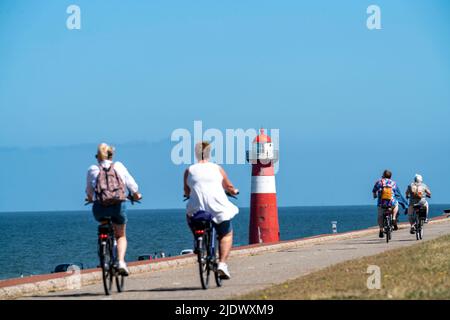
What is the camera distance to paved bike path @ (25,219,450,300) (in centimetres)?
1412

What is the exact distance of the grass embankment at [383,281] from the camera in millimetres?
12102

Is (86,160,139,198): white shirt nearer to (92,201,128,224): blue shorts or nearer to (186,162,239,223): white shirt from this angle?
(92,201,128,224): blue shorts

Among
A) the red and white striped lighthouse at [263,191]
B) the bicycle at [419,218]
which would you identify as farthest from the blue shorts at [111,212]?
the red and white striped lighthouse at [263,191]

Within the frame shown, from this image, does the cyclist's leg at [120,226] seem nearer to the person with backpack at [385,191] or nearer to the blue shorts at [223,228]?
the blue shorts at [223,228]

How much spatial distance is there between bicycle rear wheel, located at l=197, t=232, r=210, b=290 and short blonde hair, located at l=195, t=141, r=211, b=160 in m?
1.05

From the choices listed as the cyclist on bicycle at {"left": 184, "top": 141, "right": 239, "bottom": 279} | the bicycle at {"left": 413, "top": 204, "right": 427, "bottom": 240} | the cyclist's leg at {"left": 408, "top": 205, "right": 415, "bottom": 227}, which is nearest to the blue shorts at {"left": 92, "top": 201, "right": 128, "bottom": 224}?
the cyclist on bicycle at {"left": 184, "top": 141, "right": 239, "bottom": 279}

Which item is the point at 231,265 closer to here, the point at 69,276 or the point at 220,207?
the point at 69,276

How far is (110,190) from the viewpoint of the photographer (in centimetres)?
1384

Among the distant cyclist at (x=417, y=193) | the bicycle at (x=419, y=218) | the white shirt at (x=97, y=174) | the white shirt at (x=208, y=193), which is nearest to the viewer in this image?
the white shirt at (x=97, y=174)

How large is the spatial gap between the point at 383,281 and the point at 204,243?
93.5 inches

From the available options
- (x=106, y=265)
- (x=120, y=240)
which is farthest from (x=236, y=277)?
(x=106, y=265)

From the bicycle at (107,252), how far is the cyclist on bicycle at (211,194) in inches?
42.9

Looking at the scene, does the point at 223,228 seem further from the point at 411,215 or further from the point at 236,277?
the point at 411,215
